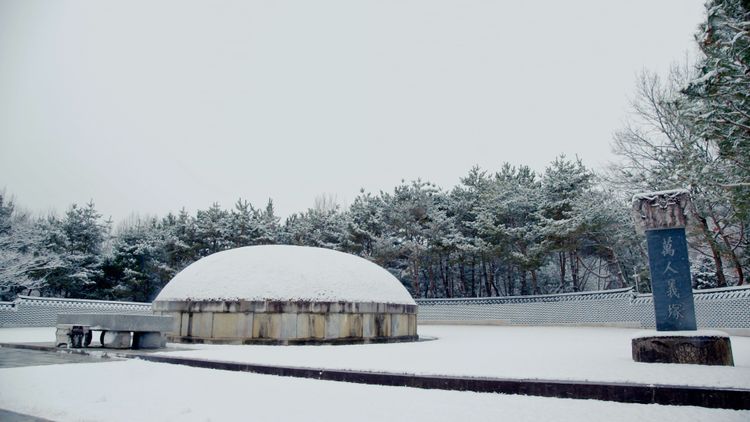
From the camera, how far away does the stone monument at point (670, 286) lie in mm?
7934

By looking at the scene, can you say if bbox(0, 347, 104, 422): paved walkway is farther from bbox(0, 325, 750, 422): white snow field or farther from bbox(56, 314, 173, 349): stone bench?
bbox(56, 314, 173, 349): stone bench

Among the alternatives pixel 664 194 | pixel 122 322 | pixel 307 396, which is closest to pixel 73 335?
pixel 122 322

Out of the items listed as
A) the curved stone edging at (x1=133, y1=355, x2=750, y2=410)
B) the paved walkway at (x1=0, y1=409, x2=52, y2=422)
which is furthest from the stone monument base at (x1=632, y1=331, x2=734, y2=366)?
the paved walkway at (x1=0, y1=409, x2=52, y2=422)

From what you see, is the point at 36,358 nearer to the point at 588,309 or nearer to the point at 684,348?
the point at 684,348

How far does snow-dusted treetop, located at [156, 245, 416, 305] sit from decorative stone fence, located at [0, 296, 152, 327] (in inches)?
315

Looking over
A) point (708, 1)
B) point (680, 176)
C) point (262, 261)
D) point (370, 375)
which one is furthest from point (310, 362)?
point (680, 176)

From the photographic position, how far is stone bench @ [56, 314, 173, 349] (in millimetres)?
9930

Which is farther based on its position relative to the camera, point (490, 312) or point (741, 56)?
point (490, 312)

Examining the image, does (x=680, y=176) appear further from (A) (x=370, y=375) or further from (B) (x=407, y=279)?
(B) (x=407, y=279)

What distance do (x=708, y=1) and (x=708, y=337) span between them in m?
6.70

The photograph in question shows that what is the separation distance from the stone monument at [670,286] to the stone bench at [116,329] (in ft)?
30.7

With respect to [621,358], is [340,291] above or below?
above

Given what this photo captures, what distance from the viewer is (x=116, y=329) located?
32.5 feet

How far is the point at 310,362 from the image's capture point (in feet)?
26.3
